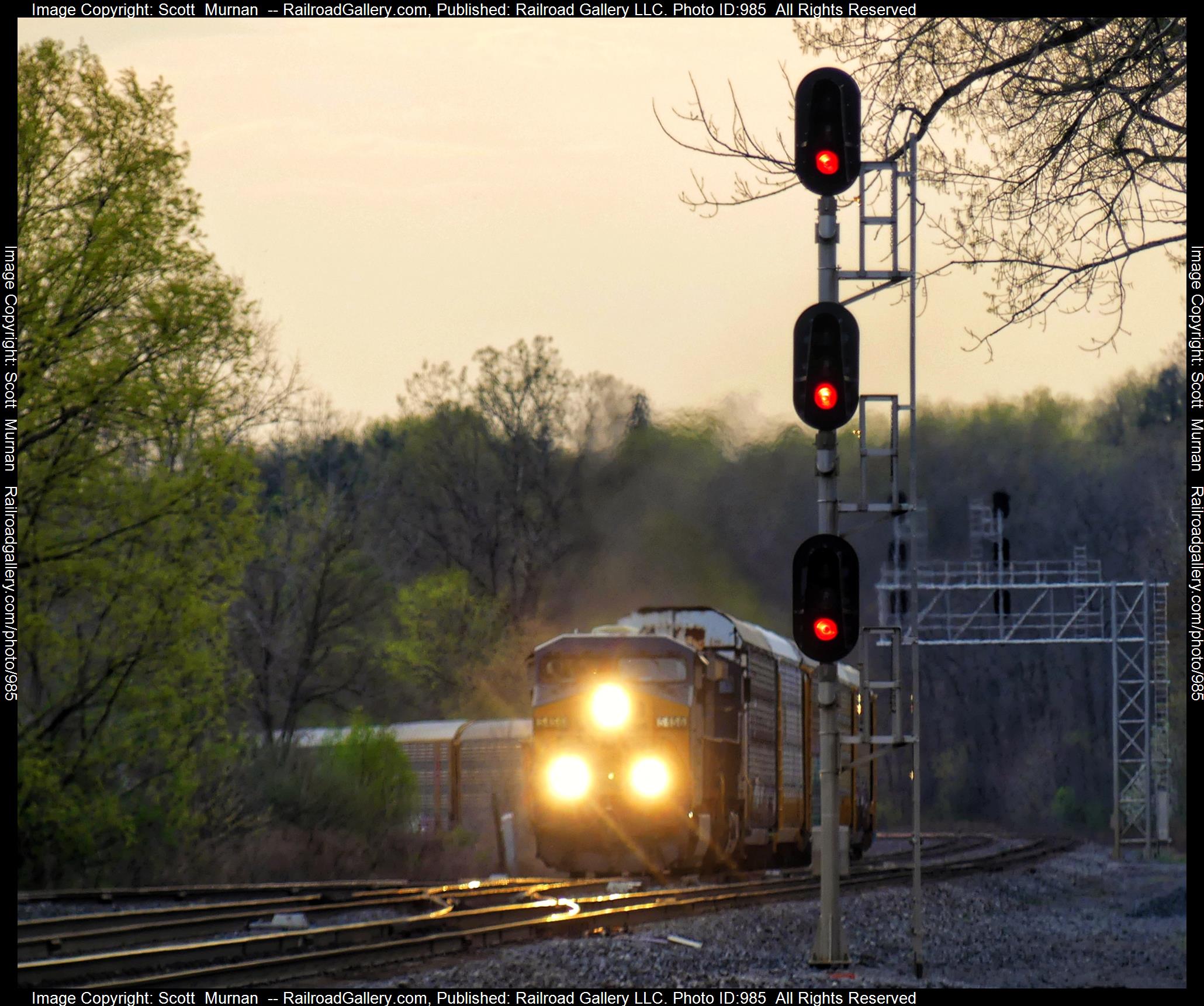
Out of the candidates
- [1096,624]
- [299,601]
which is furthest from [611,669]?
[1096,624]

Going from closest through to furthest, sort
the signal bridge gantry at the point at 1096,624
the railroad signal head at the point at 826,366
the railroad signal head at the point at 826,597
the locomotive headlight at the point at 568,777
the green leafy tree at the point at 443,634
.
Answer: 1. the railroad signal head at the point at 826,597
2. the railroad signal head at the point at 826,366
3. the locomotive headlight at the point at 568,777
4. the signal bridge gantry at the point at 1096,624
5. the green leafy tree at the point at 443,634

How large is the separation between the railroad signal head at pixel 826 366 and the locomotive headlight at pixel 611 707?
1032cm

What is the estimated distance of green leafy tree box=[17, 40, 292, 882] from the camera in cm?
2314

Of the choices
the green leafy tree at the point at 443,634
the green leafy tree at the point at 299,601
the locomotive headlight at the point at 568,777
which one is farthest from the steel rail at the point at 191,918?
the green leafy tree at the point at 443,634

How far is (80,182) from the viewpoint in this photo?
24047mm

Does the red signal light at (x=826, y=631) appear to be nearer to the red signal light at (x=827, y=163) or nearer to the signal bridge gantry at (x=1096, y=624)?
the red signal light at (x=827, y=163)

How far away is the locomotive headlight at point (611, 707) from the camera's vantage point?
21.6m

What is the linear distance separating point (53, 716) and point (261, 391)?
1400cm

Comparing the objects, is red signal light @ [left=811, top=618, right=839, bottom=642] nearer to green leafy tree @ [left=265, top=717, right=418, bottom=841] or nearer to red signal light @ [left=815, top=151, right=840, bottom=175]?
red signal light @ [left=815, top=151, right=840, bottom=175]

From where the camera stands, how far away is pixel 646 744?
21453 mm

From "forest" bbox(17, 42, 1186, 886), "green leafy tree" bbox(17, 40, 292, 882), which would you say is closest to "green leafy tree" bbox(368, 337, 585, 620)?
"forest" bbox(17, 42, 1186, 886)

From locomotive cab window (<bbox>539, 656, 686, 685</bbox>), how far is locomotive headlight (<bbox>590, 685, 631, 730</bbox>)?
0.70ft
